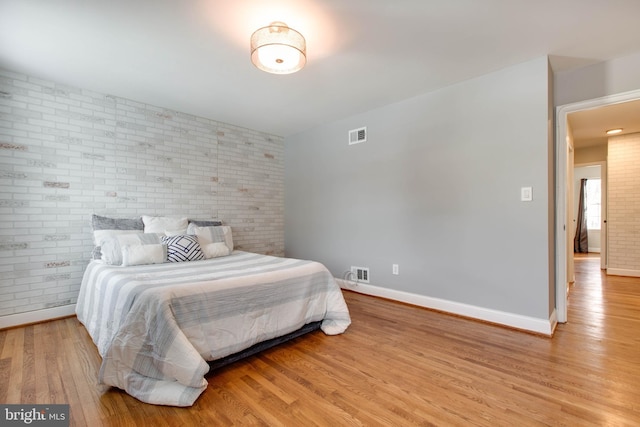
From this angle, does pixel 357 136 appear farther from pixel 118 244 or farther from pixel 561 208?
pixel 118 244

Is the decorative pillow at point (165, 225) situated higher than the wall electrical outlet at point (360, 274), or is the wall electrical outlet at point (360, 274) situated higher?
the decorative pillow at point (165, 225)

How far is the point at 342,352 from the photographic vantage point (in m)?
2.21

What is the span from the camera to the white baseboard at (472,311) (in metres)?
2.52

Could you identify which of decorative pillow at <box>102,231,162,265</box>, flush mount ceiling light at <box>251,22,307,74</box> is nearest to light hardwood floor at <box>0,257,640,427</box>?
decorative pillow at <box>102,231,162,265</box>

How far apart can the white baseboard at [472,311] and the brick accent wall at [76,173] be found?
2410mm

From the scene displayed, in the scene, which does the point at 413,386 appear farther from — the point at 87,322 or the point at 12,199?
the point at 12,199

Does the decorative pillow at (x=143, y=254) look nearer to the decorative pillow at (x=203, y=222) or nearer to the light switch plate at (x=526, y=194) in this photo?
the decorative pillow at (x=203, y=222)

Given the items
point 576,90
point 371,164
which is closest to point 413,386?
point 371,164

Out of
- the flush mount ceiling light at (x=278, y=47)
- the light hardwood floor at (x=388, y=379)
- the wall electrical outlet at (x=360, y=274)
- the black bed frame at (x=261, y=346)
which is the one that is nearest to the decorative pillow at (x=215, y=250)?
the light hardwood floor at (x=388, y=379)

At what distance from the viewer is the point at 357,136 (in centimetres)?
391

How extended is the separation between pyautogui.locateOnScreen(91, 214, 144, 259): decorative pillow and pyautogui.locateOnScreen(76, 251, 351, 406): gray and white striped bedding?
24 centimetres

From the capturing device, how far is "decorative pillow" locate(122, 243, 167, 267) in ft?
8.87


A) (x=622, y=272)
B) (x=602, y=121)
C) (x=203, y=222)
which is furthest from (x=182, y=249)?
(x=622, y=272)

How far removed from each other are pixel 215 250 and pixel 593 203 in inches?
374
